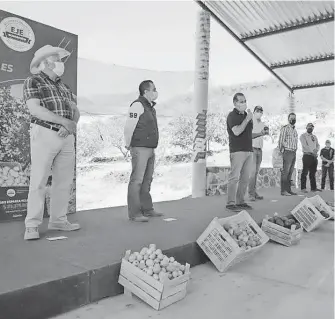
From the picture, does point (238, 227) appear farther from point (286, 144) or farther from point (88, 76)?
point (88, 76)

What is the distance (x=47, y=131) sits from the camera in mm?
2707

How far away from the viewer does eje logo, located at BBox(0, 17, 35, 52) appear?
3361mm

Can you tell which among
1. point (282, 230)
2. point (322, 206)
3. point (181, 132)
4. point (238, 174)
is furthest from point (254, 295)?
point (181, 132)

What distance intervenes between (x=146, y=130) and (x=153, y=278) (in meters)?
1.76

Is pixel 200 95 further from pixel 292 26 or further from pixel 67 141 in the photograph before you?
pixel 67 141

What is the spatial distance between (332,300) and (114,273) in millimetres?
1280

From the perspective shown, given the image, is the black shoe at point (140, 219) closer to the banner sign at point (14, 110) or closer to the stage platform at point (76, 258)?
the stage platform at point (76, 258)

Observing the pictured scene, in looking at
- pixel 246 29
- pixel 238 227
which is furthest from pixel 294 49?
pixel 238 227

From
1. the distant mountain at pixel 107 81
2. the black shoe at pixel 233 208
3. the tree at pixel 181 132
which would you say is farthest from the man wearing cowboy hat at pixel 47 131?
the tree at pixel 181 132

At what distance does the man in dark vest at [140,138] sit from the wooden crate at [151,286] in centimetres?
141

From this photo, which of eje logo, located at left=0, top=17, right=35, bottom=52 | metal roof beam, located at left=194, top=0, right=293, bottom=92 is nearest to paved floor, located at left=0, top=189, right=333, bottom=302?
eje logo, located at left=0, top=17, right=35, bottom=52

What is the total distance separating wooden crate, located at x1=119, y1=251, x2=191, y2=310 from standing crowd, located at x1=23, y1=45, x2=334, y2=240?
918mm

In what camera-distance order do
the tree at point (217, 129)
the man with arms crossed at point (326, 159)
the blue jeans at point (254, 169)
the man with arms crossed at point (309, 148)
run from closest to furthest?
the blue jeans at point (254, 169), the man with arms crossed at point (309, 148), the man with arms crossed at point (326, 159), the tree at point (217, 129)

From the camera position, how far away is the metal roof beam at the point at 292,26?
6792 mm
